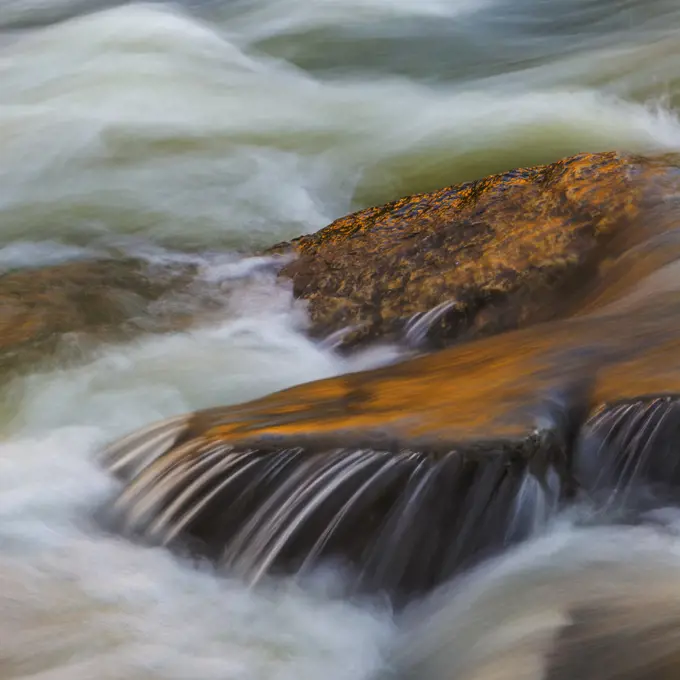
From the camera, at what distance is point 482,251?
13.5ft

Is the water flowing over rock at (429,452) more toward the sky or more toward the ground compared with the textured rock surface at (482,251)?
more toward the ground

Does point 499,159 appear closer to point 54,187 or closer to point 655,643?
point 54,187

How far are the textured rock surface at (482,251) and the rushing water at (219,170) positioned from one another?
24 centimetres

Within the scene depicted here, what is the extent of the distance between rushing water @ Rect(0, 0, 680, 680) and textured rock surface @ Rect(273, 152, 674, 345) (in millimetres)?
243

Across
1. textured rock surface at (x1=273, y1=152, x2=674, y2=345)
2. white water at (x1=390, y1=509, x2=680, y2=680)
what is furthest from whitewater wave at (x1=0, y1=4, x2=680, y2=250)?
white water at (x1=390, y1=509, x2=680, y2=680)

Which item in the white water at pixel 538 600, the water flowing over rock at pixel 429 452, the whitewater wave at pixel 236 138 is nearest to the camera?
the white water at pixel 538 600

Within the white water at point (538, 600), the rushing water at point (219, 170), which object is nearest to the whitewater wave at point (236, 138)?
the rushing water at point (219, 170)

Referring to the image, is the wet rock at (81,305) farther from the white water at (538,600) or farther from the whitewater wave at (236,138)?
the white water at (538,600)

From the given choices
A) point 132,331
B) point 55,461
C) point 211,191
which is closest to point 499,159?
point 211,191

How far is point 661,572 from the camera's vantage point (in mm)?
2596

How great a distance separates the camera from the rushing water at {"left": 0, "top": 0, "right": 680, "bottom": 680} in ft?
9.00

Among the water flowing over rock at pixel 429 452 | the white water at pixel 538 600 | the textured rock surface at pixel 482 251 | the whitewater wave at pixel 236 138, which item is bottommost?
the white water at pixel 538 600

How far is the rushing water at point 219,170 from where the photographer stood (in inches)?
108

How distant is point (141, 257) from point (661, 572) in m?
3.68
